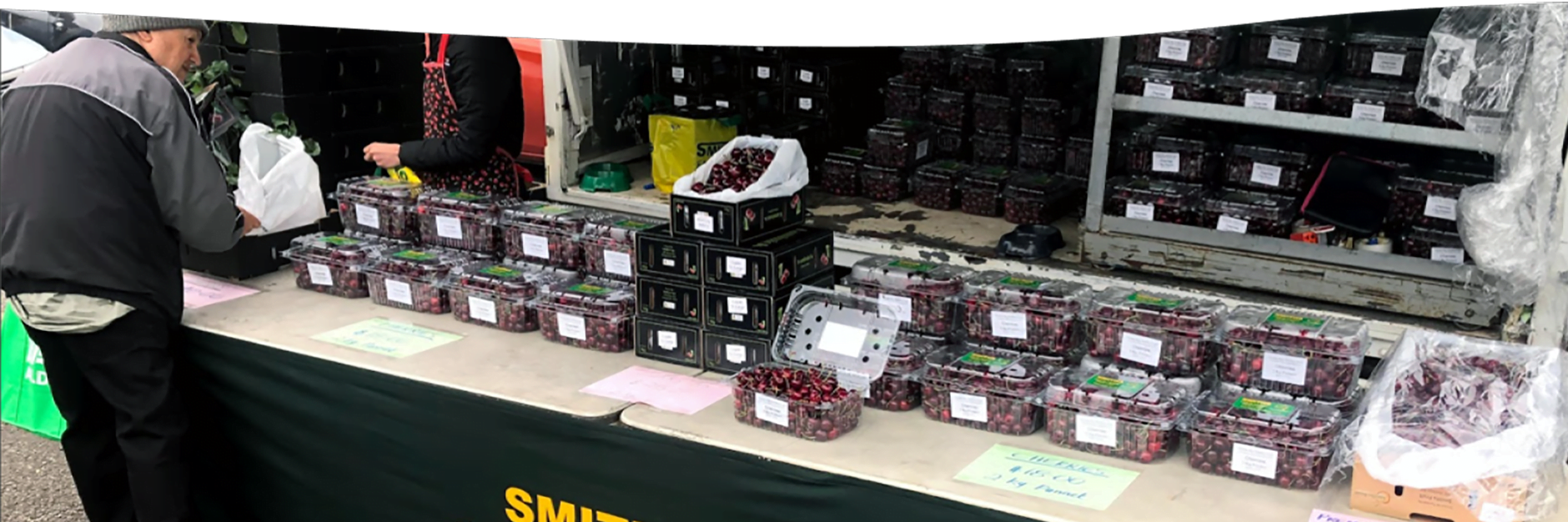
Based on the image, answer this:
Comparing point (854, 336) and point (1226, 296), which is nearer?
point (854, 336)

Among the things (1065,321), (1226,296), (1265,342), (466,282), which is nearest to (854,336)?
(1065,321)

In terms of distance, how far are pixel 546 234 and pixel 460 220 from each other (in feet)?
1.12

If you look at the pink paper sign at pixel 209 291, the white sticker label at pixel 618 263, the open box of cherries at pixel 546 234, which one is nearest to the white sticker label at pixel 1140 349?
the white sticker label at pixel 618 263

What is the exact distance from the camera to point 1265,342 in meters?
2.72

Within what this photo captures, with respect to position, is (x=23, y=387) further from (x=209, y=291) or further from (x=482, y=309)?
(x=482, y=309)

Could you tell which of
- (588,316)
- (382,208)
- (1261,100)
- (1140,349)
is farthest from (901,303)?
(1261,100)

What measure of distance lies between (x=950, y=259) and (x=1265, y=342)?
243 cm

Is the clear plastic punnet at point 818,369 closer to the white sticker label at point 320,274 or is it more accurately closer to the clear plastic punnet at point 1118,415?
the clear plastic punnet at point 1118,415

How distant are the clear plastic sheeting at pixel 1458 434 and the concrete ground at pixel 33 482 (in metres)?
3.90

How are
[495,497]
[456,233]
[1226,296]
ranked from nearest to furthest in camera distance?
[495,497] < [456,233] < [1226,296]

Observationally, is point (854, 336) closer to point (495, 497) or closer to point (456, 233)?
point (495, 497)

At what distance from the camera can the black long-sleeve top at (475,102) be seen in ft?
13.6

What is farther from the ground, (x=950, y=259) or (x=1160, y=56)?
(x=1160, y=56)

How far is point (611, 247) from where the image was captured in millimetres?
3498
